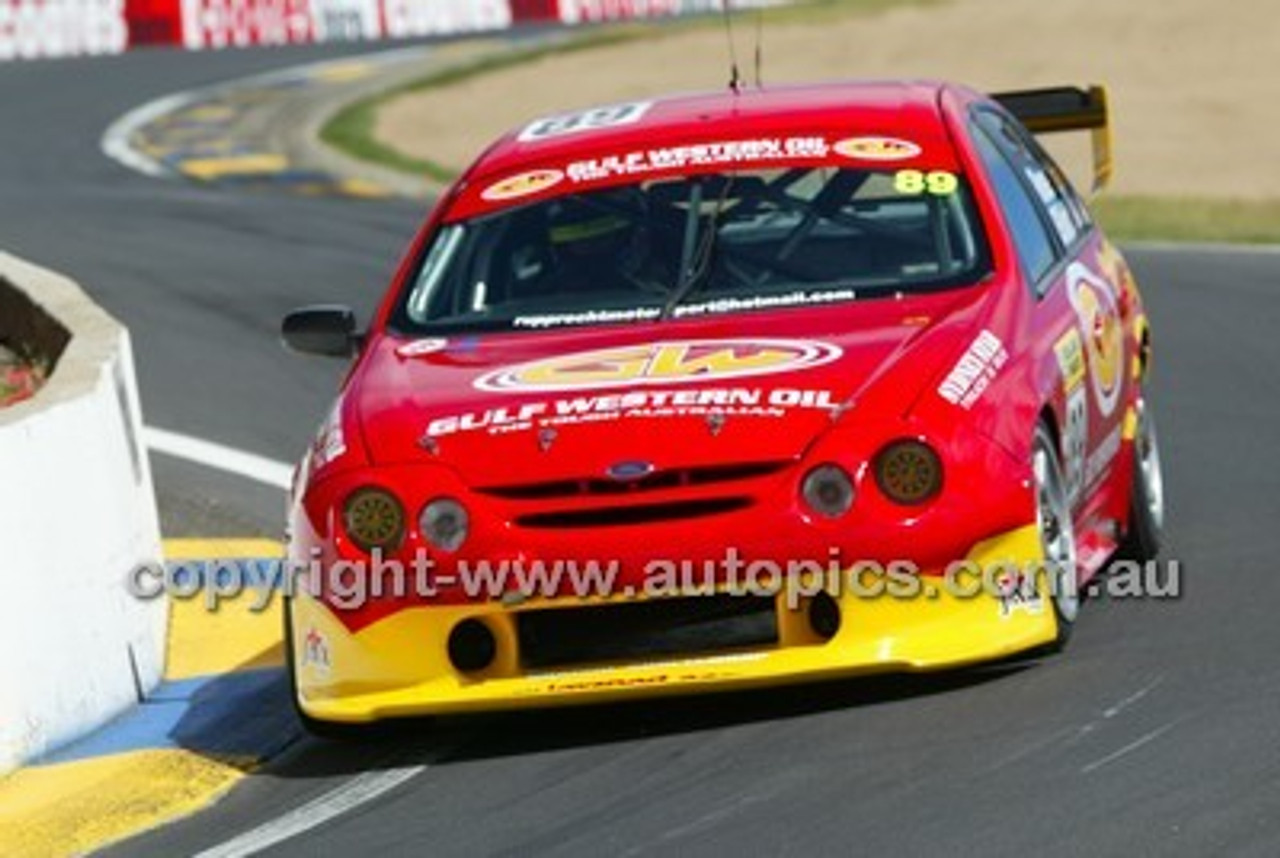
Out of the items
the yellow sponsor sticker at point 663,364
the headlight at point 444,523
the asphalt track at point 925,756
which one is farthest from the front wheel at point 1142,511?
the headlight at point 444,523

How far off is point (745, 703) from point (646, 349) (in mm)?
850

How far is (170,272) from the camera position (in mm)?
17031

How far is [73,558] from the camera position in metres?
8.27

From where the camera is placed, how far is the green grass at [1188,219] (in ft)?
58.7

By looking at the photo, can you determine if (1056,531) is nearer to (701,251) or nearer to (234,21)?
(701,251)

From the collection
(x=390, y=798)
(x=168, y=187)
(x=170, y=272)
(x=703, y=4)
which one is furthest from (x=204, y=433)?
(x=703, y=4)

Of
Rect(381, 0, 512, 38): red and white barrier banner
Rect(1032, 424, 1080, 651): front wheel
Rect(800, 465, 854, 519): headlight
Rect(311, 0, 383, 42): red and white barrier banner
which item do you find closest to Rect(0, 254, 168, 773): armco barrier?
Rect(800, 465, 854, 519): headlight

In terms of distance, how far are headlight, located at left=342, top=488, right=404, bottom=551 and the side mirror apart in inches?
49.6

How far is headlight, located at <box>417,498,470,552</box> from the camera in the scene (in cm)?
748

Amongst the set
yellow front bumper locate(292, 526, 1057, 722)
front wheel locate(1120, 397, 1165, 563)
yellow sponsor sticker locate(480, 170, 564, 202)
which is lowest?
front wheel locate(1120, 397, 1165, 563)

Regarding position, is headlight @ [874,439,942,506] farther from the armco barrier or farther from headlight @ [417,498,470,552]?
the armco barrier

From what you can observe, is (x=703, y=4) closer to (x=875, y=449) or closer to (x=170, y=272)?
(x=170, y=272)

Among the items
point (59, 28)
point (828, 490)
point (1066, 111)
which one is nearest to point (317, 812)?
point (828, 490)

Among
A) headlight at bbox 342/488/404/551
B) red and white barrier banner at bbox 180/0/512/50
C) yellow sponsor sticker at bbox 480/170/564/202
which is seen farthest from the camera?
red and white barrier banner at bbox 180/0/512/50
